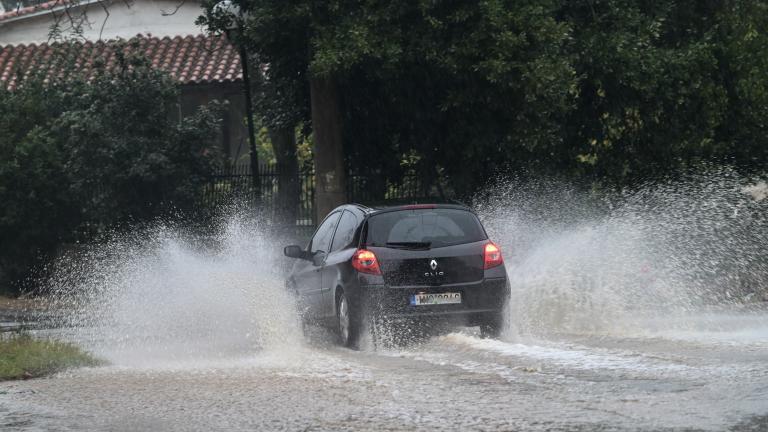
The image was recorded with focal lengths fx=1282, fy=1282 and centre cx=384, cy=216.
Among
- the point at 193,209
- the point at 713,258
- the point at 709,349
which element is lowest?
the point at 709,349

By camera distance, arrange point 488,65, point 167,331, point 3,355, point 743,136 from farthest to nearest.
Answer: point 743,136 → point 488,65 → point 167,331 → point 3,355

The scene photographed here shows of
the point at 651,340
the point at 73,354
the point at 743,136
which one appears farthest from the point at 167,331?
the point at 743,136

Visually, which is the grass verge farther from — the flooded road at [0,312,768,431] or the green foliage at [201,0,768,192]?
the green foliage at [201,0,768,192]

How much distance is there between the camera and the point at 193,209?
26.4m

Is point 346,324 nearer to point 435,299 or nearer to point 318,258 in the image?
point 435,299

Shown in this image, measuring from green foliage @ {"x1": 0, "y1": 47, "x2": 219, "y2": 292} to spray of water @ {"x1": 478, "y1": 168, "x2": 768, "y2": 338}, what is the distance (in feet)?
22.3

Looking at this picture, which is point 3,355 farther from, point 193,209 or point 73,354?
point 193,209

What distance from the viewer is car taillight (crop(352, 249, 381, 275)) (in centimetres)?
1331

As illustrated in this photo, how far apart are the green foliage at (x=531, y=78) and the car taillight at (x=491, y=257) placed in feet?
21.3

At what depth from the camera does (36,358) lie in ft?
41.4

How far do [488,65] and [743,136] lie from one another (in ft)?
22.3

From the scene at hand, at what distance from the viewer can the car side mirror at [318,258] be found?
14.8 m

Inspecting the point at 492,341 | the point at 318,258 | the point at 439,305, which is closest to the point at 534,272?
the point at 318,258

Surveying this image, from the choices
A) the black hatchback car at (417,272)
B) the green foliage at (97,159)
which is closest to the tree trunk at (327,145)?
the green foliage at (97,159)
